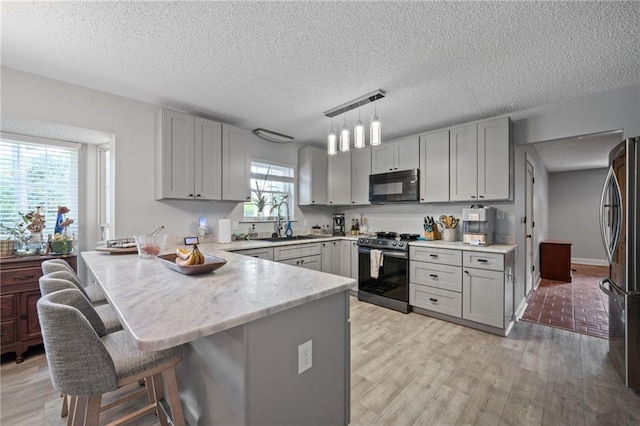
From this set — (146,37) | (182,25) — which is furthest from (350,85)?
(146,37)

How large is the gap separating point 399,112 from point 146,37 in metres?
2.60

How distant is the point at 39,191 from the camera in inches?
112

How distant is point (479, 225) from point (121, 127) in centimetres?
427

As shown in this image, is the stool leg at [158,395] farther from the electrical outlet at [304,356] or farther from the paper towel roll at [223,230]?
the paper towel roll at [223,230]

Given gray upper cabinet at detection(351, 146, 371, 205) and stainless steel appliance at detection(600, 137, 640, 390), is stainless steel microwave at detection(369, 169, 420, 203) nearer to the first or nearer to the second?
gray upper cabinet at detection(351, 146, 371, 205)

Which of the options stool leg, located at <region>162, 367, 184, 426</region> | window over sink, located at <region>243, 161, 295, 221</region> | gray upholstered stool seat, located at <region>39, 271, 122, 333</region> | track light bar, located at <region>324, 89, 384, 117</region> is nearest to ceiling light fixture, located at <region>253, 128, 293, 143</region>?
window over sink, located at <region>243, 161, 295, 221</region>

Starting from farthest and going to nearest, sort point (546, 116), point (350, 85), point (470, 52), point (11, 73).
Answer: point (546, 116) → point (350, 85) → point (11, 73) → point (470, 52)

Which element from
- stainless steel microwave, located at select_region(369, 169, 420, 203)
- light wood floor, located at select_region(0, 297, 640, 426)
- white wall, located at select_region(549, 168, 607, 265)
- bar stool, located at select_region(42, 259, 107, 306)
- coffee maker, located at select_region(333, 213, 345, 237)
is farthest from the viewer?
white wall, located at select_region(549, 168, 607, 265)

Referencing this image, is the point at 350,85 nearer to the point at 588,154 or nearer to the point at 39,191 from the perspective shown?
the point at 39,191

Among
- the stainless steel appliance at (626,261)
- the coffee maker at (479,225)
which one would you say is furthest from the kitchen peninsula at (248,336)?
the coffee maker at (479,225)

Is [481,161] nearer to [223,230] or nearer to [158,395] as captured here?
[223,230]

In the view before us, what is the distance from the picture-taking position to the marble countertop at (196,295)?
0.89 meters

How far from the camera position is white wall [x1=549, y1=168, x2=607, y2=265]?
6.64m

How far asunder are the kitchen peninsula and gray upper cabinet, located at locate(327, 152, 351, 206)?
323 cm
